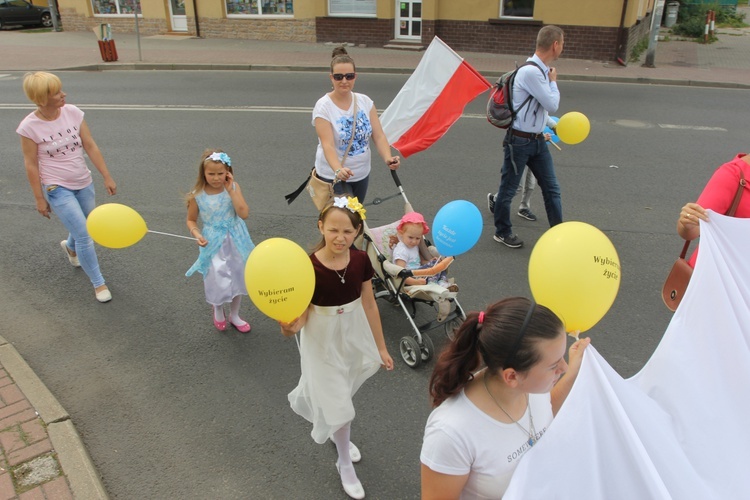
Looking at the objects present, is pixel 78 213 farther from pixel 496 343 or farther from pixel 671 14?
pixel 671 14

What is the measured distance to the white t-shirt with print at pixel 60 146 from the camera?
14.8 feet

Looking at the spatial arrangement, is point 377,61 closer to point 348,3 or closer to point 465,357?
point 348,3

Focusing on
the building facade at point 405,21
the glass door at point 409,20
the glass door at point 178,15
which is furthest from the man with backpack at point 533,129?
the glass door at point 178,15

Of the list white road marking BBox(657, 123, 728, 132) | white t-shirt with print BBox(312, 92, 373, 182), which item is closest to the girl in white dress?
white t-shirt with print BBox(312, 92, 373, 182)

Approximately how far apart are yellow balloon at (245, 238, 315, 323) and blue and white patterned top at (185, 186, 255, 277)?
1.64 meters

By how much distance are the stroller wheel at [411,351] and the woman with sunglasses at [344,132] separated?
51.5 inches

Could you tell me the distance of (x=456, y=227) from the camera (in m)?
4.01

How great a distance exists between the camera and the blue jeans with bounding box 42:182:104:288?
185 inches

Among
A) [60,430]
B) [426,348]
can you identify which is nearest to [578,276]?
[426,348]

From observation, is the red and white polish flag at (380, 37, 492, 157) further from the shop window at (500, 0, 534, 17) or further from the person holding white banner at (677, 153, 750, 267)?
the shop window at (500, 0, 534, 17)

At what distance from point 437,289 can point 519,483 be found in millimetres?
2395

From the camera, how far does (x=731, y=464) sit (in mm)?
2127

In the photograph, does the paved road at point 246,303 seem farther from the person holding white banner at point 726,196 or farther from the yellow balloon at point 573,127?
the person holding white banner at point 726,196

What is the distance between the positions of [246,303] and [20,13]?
2750 cm
